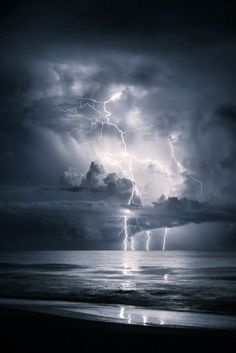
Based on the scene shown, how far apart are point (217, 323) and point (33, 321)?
803cm

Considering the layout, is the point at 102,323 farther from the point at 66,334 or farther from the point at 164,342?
the point at 164,342

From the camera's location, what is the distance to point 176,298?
107 feet

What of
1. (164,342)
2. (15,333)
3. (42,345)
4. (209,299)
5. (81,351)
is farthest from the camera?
(209,299)

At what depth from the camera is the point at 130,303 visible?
2878 cm

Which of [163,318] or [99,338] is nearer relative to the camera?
[99,338]

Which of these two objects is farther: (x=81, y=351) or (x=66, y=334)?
(x=66, y=334)

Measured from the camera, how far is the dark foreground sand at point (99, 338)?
12.5 metres

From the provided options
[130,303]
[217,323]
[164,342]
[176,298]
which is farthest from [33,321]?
[176,298]

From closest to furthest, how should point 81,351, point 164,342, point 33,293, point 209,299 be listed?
point 81,351
point 164,342
point 209,299
point 33,293

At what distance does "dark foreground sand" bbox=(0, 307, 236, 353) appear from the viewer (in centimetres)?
1251

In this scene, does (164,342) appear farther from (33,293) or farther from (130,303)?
(33,293)

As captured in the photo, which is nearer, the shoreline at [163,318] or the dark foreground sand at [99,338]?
the dark foreground sand at [99,338]

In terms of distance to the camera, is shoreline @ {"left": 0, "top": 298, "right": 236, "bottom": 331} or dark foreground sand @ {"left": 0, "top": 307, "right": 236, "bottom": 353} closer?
dark foreground sand @ {"left": 0, "top": 307, "right": 236, "bottom": 353}

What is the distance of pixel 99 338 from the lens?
13.8 meters
